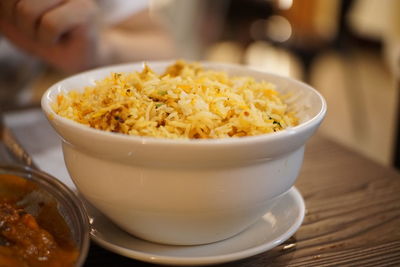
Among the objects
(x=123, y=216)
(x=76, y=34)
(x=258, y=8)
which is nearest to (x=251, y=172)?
(x=123, y=216)

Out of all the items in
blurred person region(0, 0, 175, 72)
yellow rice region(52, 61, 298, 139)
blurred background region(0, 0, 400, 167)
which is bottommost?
blurred background region(0, 0, 400, 167)

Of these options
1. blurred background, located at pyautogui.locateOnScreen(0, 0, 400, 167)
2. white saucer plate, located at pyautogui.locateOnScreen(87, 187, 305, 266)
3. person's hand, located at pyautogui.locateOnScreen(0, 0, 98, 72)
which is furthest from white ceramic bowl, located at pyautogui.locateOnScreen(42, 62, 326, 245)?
blurred background, located at pyautogui.locateOnScreen(0, 0, 400, 167)

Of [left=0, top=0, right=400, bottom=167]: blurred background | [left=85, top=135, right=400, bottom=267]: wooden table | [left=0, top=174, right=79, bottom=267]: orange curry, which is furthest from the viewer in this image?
[left=0, top=0, right=400, bottom=167]: blurred background

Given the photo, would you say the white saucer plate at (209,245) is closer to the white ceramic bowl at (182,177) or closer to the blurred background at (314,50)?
the white ceramic bowl at (182,177)

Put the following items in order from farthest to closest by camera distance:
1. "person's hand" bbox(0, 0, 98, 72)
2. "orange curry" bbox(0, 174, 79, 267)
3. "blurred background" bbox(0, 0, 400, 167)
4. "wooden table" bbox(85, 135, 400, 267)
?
"blurred background" bbox(0, 0, 400, 167) < "person's hand" bbox(0, 0, 98, 72) < "wooden table" bbox(85, 135, 400, 267) < "orange curry" bbox(0, 174, 79, 267)

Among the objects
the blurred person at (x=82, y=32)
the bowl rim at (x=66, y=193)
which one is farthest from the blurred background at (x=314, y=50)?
the bowl rim at (x=66, y=193)

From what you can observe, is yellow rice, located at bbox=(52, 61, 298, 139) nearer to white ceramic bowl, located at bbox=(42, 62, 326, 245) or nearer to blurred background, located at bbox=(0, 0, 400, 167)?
white ceramic bowl, located at bbox=(42, 62, 326, 245)
